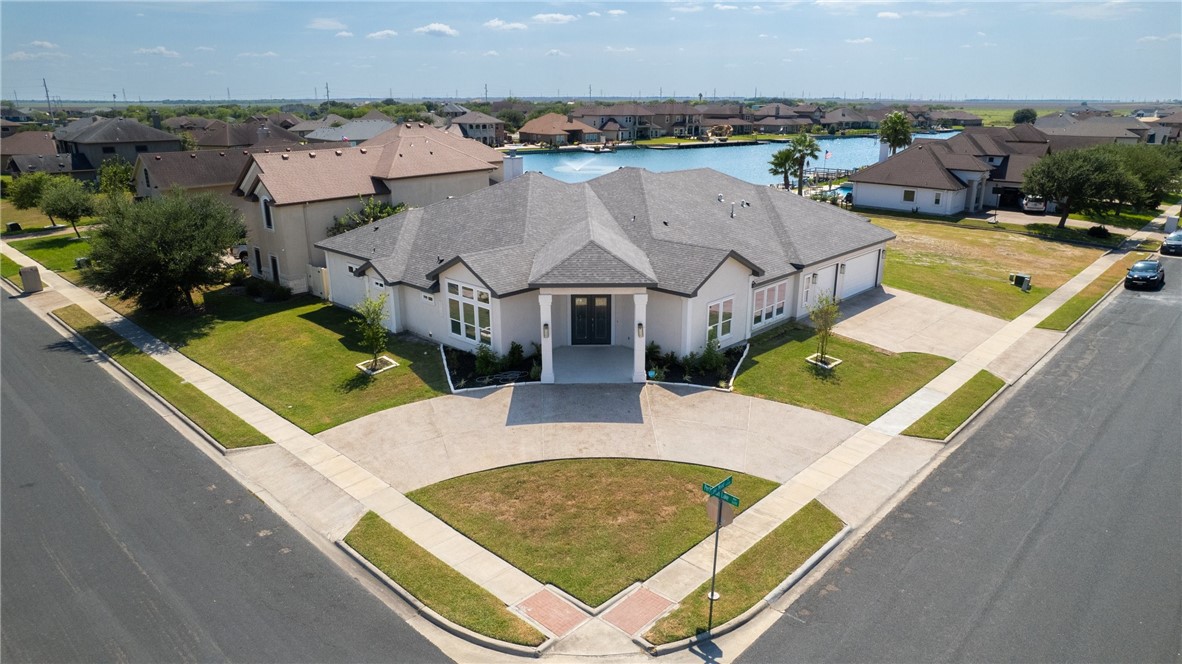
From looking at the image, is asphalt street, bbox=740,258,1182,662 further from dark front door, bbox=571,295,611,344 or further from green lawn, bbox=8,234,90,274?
green lawn, bbox=8,234,90,274

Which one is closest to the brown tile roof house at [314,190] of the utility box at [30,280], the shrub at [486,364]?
the utility box at [30,280]

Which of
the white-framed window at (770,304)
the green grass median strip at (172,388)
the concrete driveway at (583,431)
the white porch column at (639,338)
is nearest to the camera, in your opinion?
the concrete driveway at (583,431)

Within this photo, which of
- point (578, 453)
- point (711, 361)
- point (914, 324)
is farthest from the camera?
point (914, 324)

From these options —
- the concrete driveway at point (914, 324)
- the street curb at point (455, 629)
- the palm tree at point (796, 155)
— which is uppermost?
the palm tree at point (796, 155)

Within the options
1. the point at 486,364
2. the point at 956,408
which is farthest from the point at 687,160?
the point at 956,408

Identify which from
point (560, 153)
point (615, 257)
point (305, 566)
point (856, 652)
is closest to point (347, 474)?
point (305, 566)

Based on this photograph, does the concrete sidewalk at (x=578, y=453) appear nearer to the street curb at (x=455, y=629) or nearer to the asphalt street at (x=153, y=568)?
the street curb at (x=455, y=629)

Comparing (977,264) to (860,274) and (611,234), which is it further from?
(611,234)
